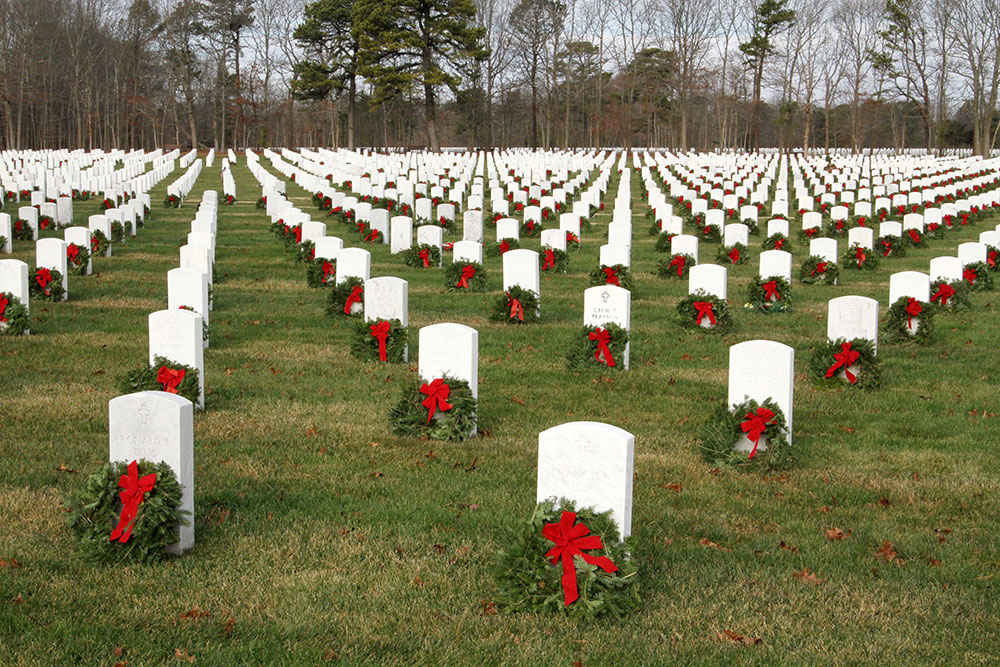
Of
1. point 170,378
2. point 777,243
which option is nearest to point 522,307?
point 170,378

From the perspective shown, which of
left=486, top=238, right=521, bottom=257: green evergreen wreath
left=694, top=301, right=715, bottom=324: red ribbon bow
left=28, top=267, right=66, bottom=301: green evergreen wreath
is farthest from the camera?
left=486, top=238, right=521, bottom=257: green evergreen wreath

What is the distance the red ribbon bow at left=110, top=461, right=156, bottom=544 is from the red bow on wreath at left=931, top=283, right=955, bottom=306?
37.7ft

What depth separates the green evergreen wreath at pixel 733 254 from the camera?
19.5 m

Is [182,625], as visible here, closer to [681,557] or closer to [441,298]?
[681,557]

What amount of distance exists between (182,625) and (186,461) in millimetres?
1188

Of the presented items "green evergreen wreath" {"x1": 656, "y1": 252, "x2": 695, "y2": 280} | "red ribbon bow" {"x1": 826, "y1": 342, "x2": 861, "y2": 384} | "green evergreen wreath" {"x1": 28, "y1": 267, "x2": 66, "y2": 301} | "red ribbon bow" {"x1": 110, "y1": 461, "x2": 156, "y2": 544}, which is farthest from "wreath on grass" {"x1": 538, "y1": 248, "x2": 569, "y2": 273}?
"red ribbon bow" {"x1": 110, "y1": 461, "x2": 156, "y2": 544}

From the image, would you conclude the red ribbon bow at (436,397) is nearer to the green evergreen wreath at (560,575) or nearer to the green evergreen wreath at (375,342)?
the green evergreen wreath at (375,342)

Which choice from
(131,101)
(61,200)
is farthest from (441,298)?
(131,101)

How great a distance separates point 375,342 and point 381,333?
0.17 meters

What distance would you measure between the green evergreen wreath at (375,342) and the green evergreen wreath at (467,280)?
4.91 m

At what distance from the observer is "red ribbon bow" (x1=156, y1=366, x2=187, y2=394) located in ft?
28.5

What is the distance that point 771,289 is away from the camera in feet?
47.6

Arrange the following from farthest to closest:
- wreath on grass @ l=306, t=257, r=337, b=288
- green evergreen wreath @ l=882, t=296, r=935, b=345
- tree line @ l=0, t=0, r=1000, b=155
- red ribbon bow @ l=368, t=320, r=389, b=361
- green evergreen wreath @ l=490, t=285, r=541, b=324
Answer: tree line @ l=0, t=0, r=1000, b=155, wreath on grass @ l=306, t=257, r=337, b=288, green evergreen wreath @ l=490, t=285, r=541, b=324, green evergreen wreath @ l=882, t=296, r=935, b=345, red ribbon bow @ l=368, t=320, r=389, b=361

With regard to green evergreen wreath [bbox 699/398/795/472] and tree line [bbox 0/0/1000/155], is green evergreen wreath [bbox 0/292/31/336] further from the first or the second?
tree line [bbox 0/0/1000/155]
